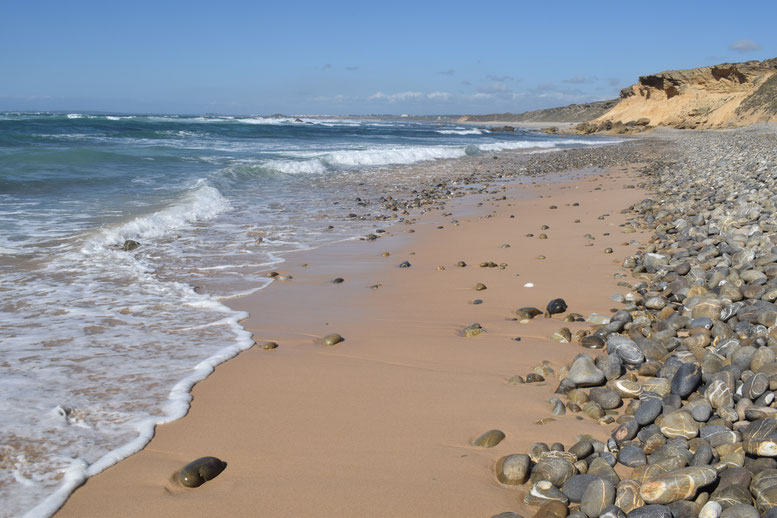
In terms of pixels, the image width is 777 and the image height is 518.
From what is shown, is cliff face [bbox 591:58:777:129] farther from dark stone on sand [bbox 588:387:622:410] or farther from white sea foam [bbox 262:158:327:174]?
dark stone on sand [bbox 588:387:622:410]

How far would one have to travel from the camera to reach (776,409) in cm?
216

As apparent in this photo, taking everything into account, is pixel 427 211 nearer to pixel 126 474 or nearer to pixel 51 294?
pixel 51 294

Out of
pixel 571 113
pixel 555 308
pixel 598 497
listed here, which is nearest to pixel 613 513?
pixel 598 497

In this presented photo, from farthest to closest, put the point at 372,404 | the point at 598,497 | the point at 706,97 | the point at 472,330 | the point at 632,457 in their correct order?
the point at 706,97, the point at 472,330, the point at 372,404, the point at 632,457, the point at 598,497

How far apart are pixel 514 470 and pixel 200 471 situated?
1.20 meters

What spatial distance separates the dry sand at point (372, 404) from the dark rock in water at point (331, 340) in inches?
2.8

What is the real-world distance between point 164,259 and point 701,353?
202 inches

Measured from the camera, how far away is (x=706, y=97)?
51.2 m

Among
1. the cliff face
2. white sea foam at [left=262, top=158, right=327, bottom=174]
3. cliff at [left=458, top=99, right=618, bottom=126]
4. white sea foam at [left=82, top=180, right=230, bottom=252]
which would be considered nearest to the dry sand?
white sea foam at [left=82, top=180, right=230, bottom=252]

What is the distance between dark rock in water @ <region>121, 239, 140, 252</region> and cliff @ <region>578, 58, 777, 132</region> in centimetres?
4172

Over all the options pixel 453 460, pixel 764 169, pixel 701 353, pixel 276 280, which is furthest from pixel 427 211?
pixel 453 460

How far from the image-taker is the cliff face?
41406 millimetres

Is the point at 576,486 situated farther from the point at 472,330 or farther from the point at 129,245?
the point at 129,245

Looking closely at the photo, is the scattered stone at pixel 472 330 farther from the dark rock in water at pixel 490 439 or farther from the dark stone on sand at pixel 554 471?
the dark stone on sand at pixel 554 471
